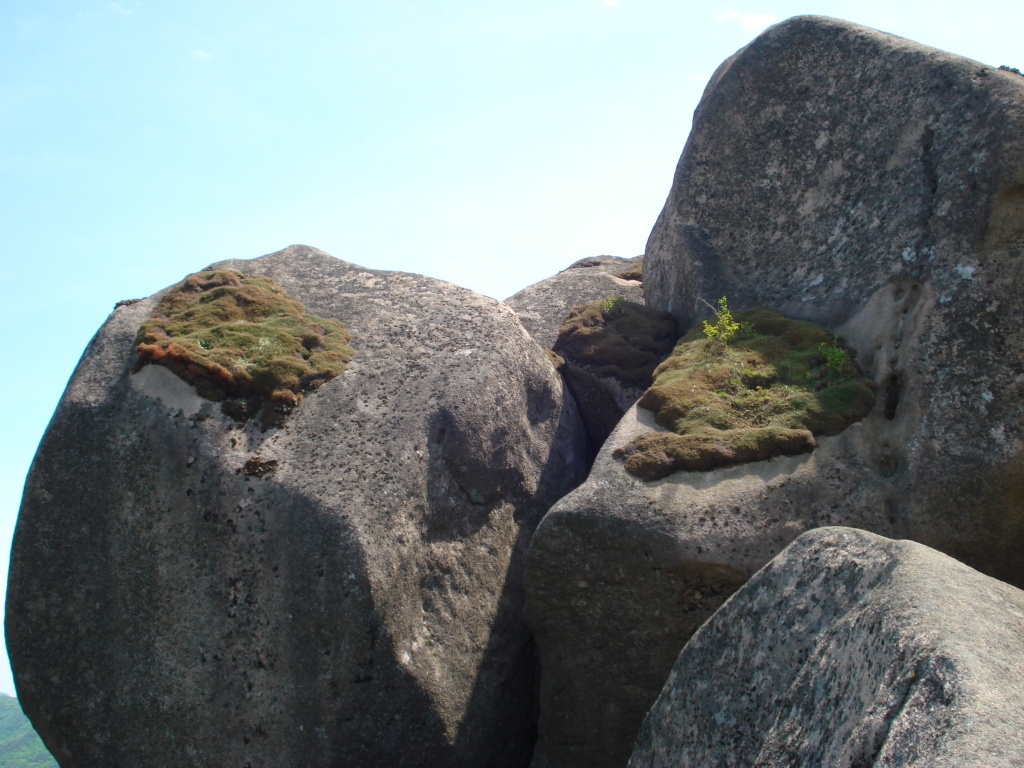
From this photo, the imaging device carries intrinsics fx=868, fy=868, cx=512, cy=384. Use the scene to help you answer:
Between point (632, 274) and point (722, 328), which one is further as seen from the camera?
point (632, 274)

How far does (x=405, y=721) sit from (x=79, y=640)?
152 inches

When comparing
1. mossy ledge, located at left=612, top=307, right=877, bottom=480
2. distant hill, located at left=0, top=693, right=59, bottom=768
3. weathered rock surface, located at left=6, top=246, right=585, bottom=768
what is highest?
mossy ledge, located at left=612, top=307, right=877, bottom=480

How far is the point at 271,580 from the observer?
→ 973 cm

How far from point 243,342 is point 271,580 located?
3.72 m

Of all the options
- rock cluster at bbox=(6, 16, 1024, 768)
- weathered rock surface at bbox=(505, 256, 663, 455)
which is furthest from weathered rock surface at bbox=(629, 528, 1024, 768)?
weathered rock surface at bbox=(505, 256, 663, 455)

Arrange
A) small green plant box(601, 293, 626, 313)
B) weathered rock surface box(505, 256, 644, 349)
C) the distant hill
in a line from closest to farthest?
small green plant box(601, 293, 626, 313) < weathered rock surface box(505, 256, 644, 349) < the distant hill

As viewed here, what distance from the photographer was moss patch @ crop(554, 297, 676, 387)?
1452 centimetres

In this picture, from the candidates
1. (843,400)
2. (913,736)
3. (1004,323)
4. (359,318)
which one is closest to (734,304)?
(843,400)

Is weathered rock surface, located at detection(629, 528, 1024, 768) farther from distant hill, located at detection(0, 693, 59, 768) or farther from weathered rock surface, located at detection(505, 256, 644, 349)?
distant hill, located at detection(0, 693, 59, 768)

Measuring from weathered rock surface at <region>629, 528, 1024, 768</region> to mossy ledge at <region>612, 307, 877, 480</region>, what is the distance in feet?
12.1

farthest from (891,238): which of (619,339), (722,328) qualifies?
(619,339)

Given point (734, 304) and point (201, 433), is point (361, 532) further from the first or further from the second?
point (734, 304)

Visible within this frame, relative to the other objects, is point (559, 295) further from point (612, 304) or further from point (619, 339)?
point (619, 339)

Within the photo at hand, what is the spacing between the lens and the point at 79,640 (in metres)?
9.89
